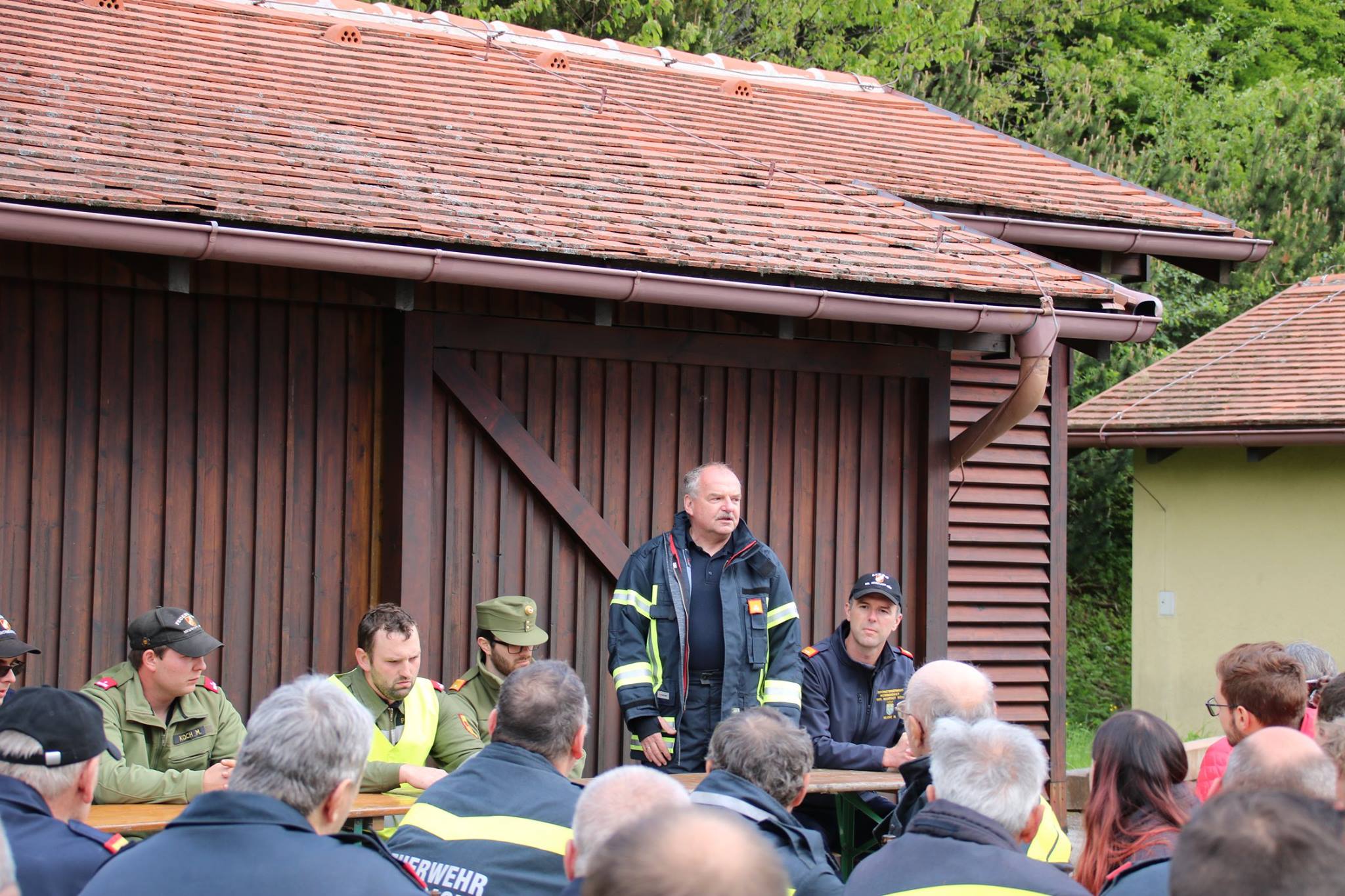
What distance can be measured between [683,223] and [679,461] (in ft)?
3.80

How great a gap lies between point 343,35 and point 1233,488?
31.3 feet

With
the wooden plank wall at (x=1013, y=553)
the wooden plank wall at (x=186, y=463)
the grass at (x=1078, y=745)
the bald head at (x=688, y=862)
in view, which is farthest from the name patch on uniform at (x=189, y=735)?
the grass at (x=1078, y=745)

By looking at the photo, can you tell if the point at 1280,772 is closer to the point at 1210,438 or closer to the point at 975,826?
the point at 975,826

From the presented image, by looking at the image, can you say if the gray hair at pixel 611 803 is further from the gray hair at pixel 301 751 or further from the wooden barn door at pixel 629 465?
the wooden barn door at pixel 629 465

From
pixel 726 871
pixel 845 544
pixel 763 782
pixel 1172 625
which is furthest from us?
pixel 1172 625

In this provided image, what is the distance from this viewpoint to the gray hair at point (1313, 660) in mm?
5453

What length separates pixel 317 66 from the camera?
823cm

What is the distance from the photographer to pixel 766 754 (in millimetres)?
3674

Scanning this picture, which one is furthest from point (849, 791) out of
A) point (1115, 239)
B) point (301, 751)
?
point (1115, 239)

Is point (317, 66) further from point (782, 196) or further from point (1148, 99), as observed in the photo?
point (1148, 99)

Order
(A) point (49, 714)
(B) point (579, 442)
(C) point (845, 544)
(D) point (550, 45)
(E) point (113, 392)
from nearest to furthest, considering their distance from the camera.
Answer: (A) point (49, 714)
(E) point (113, 392)
(B) point (579, 442)
(C) point (845, 544)
(D) point (550, 45)

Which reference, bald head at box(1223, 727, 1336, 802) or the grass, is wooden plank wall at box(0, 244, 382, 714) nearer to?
bald head at box(1223, 727, 1336, 802)

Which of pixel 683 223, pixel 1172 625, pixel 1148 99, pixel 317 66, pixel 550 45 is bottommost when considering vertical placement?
pixel 1172 625

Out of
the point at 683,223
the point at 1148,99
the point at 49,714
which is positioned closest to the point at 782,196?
the point at 683,223
